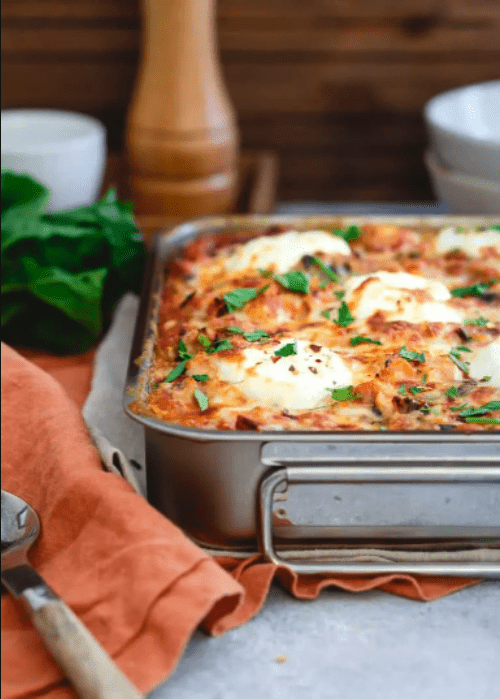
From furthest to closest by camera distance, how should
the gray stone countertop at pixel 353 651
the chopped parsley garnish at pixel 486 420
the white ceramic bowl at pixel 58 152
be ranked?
1. the white ceramic bowl at pixel 58 152
2. the chopped parsley garnish at pixel 486 420
3. the gray stone countertop at pixel 353 651

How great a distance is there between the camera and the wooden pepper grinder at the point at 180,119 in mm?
2182

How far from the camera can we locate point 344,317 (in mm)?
1569

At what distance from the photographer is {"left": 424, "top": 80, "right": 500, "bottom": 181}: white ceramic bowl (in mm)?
2084

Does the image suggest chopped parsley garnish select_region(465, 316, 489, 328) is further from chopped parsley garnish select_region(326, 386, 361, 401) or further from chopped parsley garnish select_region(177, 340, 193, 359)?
chopped parsley garnish select_region(177, 340, 193, 359)

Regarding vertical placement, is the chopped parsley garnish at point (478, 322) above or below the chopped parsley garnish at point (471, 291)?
above

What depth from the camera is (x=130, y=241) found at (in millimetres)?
1854

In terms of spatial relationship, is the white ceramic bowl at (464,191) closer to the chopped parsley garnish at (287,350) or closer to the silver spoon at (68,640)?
the chopped parsley garnish at (287,350)

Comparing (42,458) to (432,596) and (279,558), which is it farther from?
(432,596)

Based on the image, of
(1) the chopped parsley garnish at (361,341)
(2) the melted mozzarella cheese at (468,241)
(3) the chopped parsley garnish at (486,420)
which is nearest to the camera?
(3) the chopped parsley garnish at (486,420)

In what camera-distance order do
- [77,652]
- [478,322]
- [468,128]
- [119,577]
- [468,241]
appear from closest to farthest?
[77,652] → [119,577] → [478,322] → [468,241] → [468,128]

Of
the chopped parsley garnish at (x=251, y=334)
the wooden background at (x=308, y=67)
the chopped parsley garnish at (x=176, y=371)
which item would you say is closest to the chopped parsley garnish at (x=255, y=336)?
the chopped parsley garnish at (x=251, y=334)

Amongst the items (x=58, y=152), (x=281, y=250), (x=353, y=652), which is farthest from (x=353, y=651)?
(x=58, y=152)

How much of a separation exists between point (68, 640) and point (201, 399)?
43cm

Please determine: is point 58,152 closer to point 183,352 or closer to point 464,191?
point 183,352
